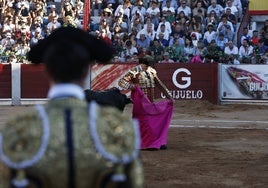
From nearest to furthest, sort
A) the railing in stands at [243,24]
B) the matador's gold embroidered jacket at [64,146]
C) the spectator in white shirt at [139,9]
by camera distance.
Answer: the matador's gold embroidered jacket at [64,146] → the railing in stands at [243,24] → the spectator in white shirt at [139,9]

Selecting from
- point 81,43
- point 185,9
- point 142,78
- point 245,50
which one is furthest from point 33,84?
point 81,43

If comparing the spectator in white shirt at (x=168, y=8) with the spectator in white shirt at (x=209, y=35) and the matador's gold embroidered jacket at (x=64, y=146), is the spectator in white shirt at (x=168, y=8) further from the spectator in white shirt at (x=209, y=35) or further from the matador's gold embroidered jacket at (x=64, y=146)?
the matador's gold embroidered jacket at (x=64, y=146)

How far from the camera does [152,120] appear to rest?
10383 mm

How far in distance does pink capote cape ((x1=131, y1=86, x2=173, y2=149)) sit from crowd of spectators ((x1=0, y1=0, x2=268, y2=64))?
6.72 meters

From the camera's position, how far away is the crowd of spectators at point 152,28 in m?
18.0

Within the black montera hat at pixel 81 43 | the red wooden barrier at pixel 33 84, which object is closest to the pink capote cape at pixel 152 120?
the black montera hat at pixel 81 43

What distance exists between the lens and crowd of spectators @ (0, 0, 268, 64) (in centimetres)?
1795

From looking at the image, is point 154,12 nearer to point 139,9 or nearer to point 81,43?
point 139,9

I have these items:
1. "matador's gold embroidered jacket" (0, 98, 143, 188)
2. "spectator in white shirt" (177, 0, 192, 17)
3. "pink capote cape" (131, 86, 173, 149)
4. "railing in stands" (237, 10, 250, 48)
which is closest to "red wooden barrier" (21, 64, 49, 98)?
"spectator in white shirt" (177, 0, 192, 17)

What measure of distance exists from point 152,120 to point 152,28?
9075mm

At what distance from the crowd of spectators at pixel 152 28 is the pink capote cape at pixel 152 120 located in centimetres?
672

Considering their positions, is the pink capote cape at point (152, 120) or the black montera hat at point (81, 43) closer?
the black montera hat at point (81, 43)

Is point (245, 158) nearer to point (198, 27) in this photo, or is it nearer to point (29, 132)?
point (29, 132)

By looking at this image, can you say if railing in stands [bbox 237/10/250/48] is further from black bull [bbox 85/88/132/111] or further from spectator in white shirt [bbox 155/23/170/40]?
black bull [bbox 85/88/132/111]
